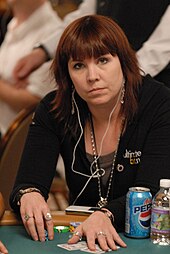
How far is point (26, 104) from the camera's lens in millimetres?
3459

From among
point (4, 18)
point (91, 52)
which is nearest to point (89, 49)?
point (91, 52)

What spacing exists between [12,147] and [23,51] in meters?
0.60

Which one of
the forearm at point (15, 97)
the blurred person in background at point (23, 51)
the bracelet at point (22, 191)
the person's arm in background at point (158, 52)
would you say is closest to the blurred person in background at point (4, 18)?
the blurred person in background at point (23, 51)

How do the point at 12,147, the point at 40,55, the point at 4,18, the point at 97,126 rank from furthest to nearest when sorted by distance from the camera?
1. the point at 4,18
2. the point at 40,55
3. the point at 12,147
4. the point at 97,126

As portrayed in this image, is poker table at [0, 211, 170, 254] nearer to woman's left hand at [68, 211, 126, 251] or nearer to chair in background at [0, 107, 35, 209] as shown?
woman's left hand at [68, 211, 126, 251]

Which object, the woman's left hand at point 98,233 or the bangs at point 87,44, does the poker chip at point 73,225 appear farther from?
the bangs at point 87,44

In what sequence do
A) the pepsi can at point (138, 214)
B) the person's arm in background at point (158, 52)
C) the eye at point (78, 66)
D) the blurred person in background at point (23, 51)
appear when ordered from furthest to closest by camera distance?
the blurred person in background at point (23, 51) → the person's arm in background at point (158, 52) → the eye at point (78, 66) → the pepsi can at point (138, 214)

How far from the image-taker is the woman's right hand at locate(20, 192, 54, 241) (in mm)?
1839

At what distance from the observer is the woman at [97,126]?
6.86 ft

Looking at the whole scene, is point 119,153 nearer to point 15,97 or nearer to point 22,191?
point 22,191

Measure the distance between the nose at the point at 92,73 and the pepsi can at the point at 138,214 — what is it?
443mm

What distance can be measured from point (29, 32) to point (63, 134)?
4.59ft

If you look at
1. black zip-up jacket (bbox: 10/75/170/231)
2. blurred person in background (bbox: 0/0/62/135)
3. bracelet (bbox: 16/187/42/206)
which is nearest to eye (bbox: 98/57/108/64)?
black zip-up jacket (bbox: 10/75/170/231)

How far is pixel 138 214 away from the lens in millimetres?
1827
